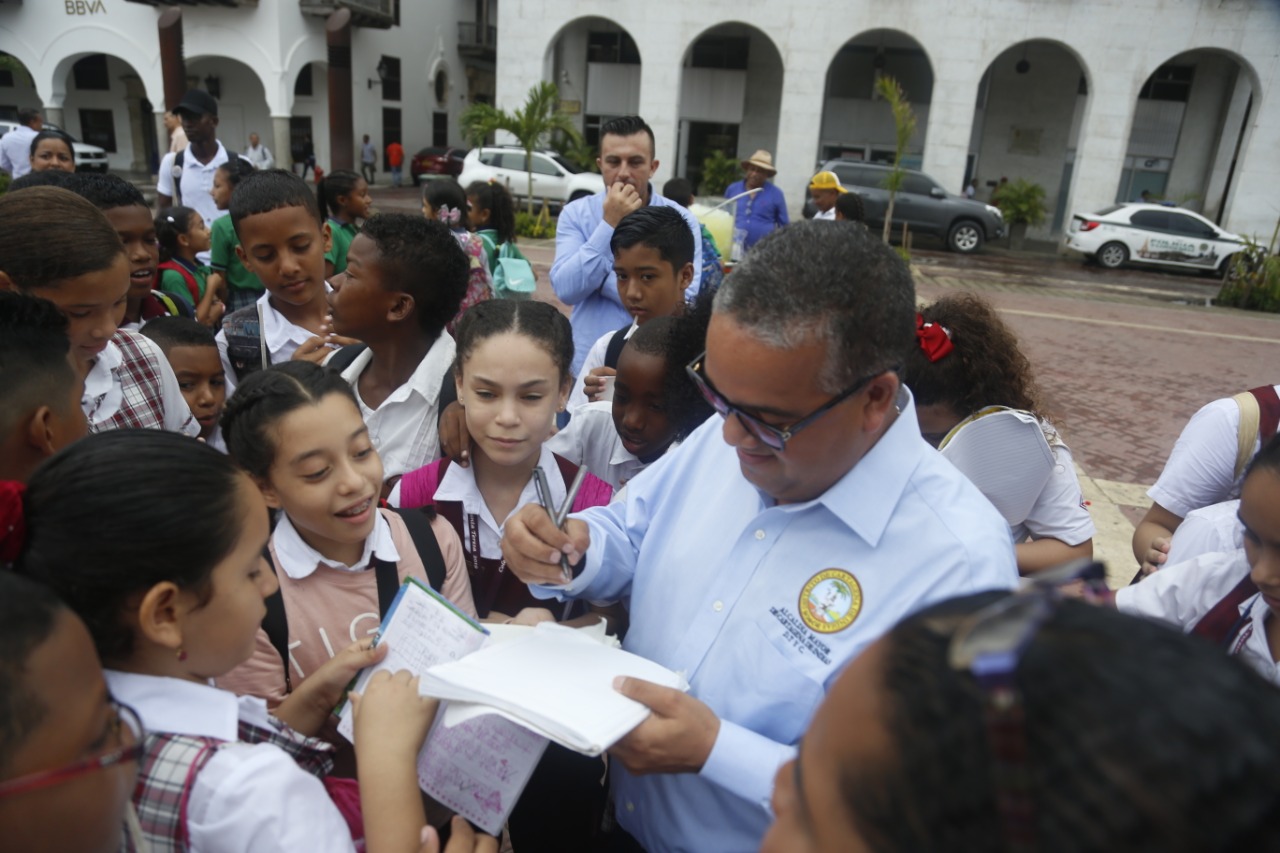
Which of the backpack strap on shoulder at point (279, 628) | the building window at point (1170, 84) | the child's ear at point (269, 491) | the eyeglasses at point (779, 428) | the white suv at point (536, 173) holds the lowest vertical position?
the backpack strap on shoulder at point (279, 628)

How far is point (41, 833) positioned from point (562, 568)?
905 mm

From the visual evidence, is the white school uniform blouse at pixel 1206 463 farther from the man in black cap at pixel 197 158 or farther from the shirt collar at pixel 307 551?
the man in black cap at pixel 197 158

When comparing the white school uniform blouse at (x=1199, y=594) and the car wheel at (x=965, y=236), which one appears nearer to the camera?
the white school uniform blouse at (x=1199, y=594)

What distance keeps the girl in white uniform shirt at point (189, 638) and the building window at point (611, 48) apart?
2692cm

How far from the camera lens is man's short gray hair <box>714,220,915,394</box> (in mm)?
1350

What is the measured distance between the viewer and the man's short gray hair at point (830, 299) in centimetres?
135

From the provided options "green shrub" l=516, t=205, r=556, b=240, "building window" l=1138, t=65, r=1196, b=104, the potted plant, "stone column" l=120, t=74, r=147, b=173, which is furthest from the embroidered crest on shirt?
"stone column" l=120, t=74, r=147, b=173

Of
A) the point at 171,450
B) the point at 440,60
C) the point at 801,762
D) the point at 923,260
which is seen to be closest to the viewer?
the point at 801,762

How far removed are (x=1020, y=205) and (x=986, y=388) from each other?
22281 millimetres

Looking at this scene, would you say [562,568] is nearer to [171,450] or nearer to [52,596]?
[171,450]

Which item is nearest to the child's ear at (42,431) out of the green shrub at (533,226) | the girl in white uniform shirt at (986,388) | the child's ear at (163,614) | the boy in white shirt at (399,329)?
the child's ear at (163,614)

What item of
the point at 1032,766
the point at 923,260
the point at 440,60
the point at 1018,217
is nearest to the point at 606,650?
the point at 1032,766

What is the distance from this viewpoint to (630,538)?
6.00 ft

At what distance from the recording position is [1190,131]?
2353 centimetres
